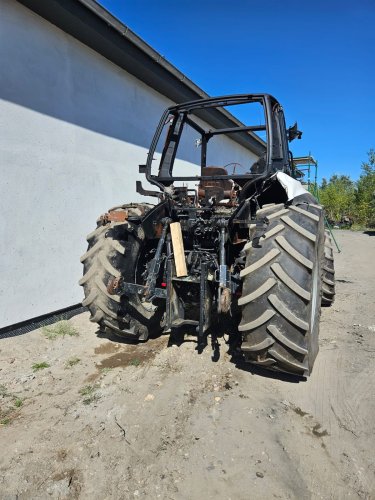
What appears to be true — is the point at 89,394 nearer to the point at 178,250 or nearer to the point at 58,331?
the point at 178,250

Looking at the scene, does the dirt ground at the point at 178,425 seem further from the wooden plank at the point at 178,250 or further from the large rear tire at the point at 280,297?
the wooden plank at the point at 178,250

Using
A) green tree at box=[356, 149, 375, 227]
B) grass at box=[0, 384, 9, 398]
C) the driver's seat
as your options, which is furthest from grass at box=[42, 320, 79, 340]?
green tree at box=[356, 149, 375, 227]

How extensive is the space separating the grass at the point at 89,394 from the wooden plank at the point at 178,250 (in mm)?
1170

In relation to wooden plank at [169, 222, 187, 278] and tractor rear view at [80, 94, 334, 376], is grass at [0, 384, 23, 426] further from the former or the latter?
wooden plank at [169, 222, 187, 278]

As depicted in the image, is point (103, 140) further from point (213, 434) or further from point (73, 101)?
point (213, 434)

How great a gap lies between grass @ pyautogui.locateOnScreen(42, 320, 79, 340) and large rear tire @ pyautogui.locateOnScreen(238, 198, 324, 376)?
7.72 feet

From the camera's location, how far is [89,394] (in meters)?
2.83

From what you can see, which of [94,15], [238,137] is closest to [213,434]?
[94,15]

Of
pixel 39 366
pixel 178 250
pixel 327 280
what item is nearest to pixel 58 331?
pixel 39 366

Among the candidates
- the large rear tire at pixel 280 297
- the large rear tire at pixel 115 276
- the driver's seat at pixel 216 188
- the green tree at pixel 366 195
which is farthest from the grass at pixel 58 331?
the green tree at pixel 366 195

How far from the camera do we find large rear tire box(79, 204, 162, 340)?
340 cm

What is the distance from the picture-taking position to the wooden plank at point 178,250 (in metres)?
3.18

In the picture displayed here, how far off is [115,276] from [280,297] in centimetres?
155

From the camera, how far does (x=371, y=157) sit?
30609mm
